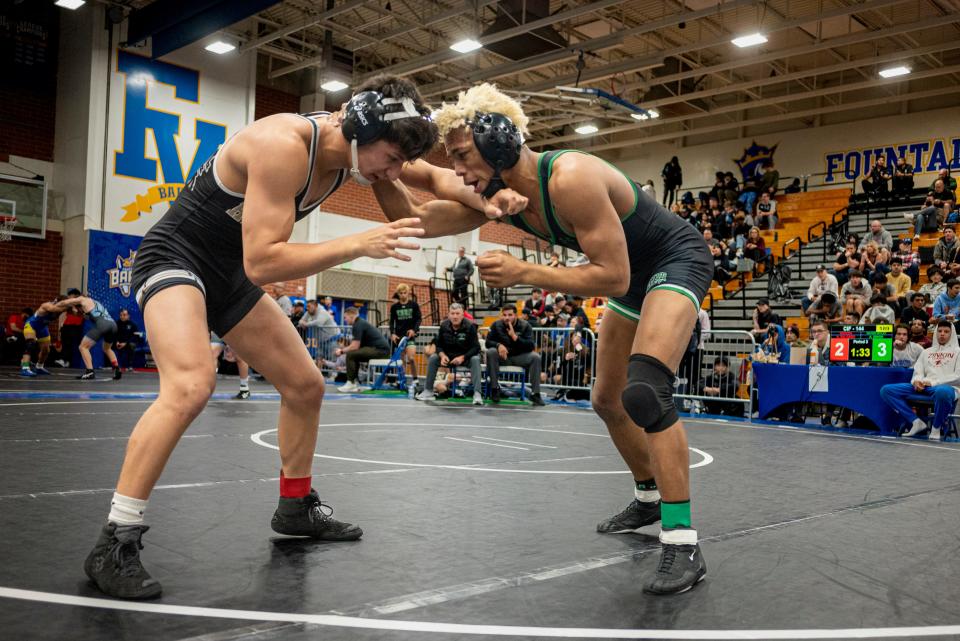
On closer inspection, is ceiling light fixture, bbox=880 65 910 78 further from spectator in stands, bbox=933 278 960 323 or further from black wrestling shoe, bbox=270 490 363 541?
black wrestling shoe, bbox=270 490 363 541

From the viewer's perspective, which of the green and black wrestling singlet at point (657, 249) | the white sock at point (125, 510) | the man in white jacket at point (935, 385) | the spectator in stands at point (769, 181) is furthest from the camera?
the spectator in stands at point (769, 181)

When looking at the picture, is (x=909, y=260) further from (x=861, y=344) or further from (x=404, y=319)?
(x=404, y=319)

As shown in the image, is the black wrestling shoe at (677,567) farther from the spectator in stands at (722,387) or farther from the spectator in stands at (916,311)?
the spectator in stands at (916,311)

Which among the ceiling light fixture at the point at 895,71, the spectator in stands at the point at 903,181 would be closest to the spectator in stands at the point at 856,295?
the spectator in stands at the point at 903,181

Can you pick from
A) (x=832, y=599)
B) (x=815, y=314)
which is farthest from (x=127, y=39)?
(x=832, y=599)

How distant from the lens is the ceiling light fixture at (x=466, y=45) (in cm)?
1523

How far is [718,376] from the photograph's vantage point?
10.9 meters

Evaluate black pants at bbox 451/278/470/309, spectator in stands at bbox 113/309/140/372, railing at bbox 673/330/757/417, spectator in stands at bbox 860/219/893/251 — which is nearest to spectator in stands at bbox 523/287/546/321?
black pants at bbox 451/278/470/309

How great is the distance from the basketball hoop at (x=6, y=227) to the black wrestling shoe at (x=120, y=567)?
15686mm

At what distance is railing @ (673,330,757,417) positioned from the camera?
10.7m

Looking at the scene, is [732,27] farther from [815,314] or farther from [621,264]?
[621,264]

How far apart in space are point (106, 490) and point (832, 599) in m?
2.94

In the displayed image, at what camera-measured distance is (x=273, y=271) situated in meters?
2.33

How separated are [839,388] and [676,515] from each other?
764 centimetres
